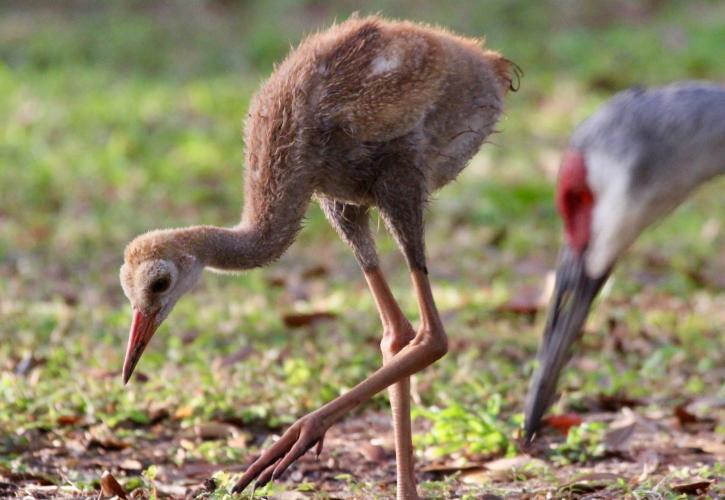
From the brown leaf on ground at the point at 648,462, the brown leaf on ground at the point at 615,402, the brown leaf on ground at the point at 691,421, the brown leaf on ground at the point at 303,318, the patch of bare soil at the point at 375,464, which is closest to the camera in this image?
the patch of bare soil at the point at 375,464

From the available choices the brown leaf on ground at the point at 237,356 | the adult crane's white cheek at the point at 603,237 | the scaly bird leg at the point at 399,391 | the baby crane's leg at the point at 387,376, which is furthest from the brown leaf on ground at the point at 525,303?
the adult crane's white cheek at the point at 603,237

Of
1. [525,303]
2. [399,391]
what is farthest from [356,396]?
Result: [525,303]

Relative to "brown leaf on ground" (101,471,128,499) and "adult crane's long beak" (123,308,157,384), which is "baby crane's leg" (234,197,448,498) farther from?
"adult crane's long beak" (123,308,157,384)

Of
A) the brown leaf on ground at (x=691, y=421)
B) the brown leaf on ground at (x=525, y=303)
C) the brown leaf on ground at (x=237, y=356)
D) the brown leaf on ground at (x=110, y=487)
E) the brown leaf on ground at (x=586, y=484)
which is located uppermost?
the brown leaf on ground at (x=525, y=303)

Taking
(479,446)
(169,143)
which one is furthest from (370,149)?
(169,143)

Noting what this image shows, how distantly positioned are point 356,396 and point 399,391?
1.01 feet

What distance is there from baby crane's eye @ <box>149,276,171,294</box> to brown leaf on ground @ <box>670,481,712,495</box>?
1916 millimetres

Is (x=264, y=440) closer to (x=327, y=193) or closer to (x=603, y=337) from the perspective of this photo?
(x=327, y=193)

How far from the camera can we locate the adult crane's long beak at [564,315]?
4.23 m

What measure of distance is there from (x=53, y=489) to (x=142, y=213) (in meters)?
4.31

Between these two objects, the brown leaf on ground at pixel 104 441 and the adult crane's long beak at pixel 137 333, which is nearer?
the adult crane's long beak at pixel 137 333

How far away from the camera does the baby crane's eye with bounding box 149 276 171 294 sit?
4551 mm

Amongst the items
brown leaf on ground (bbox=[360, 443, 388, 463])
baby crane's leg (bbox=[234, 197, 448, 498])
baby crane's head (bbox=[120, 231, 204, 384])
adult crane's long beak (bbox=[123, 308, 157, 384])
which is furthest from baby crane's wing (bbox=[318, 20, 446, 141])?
brown leaf on ground (bbox=[360, 443, 388, 463])

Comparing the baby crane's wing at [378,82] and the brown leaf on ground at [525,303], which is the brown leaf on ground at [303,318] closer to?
the brown leaf on ground at [525,303]
